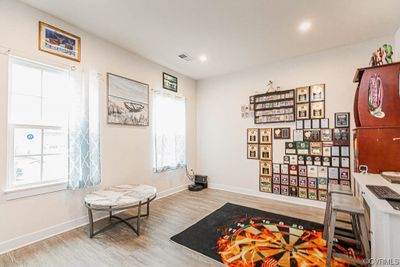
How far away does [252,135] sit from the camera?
12.9 ft

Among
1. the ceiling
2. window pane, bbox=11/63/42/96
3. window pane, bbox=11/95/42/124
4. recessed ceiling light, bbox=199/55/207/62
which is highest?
the ceiling

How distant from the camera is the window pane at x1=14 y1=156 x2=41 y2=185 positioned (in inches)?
81.8

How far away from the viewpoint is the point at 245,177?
401 centimetres

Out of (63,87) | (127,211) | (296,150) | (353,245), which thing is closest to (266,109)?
(296,150)

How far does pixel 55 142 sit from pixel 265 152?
11.3 ft

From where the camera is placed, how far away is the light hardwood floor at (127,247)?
1.80 metres

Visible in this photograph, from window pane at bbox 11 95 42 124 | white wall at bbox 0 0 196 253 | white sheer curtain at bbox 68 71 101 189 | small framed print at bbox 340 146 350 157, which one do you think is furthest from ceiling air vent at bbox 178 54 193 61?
small framed print at bbox 340 146 350 157

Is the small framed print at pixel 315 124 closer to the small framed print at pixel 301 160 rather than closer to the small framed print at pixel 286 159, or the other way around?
the small framed print at pixel 301 160

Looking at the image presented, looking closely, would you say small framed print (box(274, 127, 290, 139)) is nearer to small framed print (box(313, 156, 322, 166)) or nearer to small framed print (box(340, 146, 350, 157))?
small framed print (box(313, 156, 322, 166))

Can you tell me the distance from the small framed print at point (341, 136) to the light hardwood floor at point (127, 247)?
1161 mm

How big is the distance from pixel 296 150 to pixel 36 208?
12.8 ft

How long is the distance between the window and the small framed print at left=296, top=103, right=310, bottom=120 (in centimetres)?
362

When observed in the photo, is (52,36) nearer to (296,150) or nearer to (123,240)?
(123,240)

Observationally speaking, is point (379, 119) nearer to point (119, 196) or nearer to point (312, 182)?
point (312, 182)
